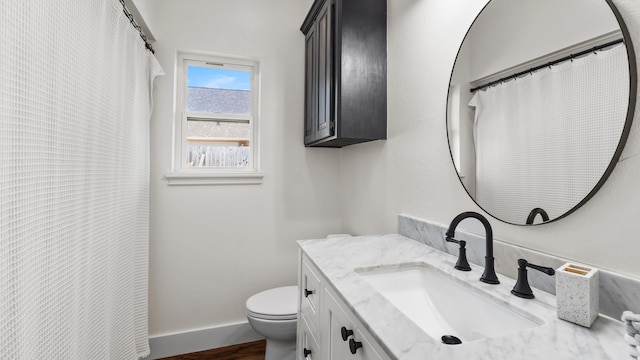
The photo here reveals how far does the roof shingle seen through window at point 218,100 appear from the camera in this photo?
220 centimetres

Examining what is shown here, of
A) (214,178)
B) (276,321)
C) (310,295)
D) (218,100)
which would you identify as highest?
(218,100)

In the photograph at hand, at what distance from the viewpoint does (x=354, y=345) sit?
29.2 inches

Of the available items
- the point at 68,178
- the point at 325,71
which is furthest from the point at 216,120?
the point at 68,178

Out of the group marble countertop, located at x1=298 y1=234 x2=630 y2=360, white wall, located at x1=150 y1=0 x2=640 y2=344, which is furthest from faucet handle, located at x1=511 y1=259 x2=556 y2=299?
white wall, located at x1=150 y1=0 x2=640 y2=344

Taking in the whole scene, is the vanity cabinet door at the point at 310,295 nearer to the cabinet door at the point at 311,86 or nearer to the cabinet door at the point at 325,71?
the cabinet door at the point at 325,71

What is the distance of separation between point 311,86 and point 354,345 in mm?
1765

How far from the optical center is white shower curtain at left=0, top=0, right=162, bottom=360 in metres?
0.79

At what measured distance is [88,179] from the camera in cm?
118

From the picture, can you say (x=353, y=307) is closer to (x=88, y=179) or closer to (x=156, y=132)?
(x=88, y=179)

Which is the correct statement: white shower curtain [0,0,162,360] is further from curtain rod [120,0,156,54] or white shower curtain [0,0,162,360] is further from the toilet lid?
the toilet lid

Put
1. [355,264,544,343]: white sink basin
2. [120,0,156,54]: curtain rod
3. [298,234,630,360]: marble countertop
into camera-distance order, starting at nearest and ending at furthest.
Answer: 1. [298,234,630,360]: marble countertop
2. [355,264,544,343]: white sink basin
3. [120,0,156,54]: curtain rod

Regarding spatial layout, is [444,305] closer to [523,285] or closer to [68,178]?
[523,285]

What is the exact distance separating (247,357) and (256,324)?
1.55 feet

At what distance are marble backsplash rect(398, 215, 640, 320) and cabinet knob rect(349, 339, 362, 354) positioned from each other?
55 centimetres
